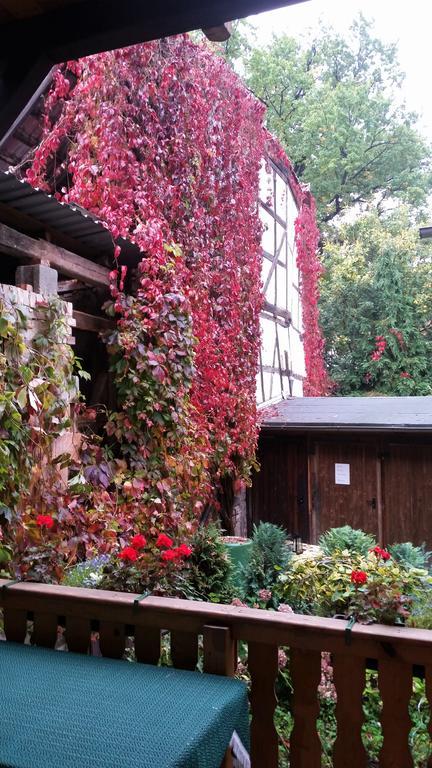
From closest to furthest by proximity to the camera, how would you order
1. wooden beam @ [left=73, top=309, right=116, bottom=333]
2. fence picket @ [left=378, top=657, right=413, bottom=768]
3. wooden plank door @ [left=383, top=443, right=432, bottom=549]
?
fence picket @ [left=378, top=657, right=413, bottom=768] → wooden beam @ [left=73, top=309, right=116, bottom=333] → wooden plank door @ [left=383, top=443, right=432, bottom=549]

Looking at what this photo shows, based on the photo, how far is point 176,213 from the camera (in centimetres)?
598

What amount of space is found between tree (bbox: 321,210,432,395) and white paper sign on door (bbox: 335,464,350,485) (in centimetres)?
691

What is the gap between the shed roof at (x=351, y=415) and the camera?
7.73 meters

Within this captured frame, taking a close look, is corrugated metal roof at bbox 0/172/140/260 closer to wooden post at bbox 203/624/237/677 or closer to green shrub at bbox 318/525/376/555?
wooden post at bbox 203/624/237/677

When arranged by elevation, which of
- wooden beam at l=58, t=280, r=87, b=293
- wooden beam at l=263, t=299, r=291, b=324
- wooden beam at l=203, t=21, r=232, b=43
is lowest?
wooden beam at l=203, t=21, r=232, b=43

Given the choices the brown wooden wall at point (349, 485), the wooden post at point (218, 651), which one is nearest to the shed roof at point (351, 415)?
the brown wooden wall at point (349, 485)

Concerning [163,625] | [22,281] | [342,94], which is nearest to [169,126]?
[22,281]

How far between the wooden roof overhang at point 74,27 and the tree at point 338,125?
17500 mm

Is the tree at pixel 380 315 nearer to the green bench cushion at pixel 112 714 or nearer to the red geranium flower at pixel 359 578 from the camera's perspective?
the red geranium flower at pixel 359 578

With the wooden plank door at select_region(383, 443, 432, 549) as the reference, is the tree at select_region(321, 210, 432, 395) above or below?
above

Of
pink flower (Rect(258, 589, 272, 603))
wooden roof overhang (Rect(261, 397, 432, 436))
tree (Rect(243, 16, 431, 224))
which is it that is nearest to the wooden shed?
wooden roof overhang (Rect(261, 397, 432, 436))

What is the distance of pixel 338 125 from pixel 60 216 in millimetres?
16905

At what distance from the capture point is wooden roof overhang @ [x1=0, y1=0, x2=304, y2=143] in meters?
1.76

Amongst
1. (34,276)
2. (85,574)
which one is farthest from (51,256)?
(85,574)
